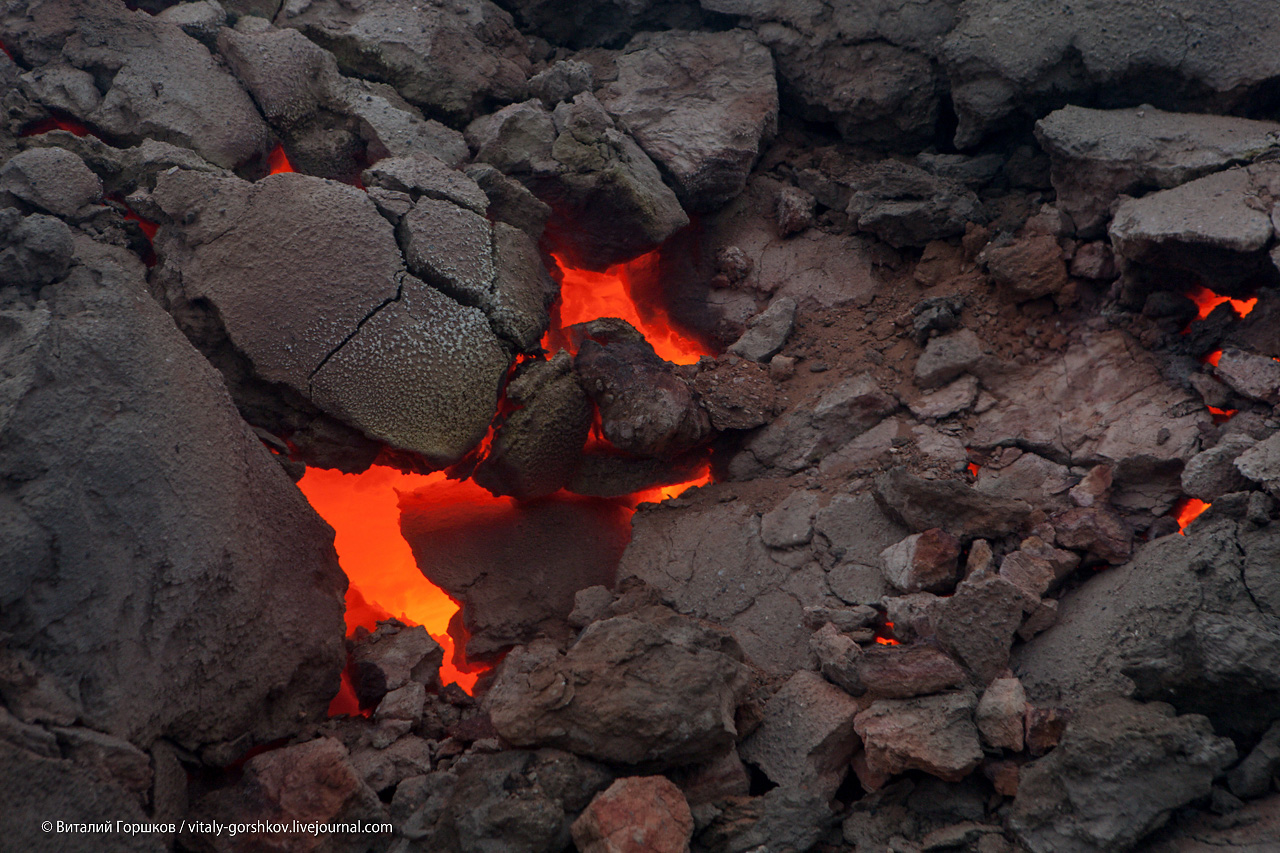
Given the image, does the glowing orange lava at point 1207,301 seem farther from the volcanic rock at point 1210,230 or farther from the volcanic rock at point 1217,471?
the volcanic rock at point 1217,471

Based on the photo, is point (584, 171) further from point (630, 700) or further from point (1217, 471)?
point (1217, 471)

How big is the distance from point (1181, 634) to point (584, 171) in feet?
9.32

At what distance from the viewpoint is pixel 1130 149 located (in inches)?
121

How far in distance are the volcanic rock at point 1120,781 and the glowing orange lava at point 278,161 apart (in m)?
3.62

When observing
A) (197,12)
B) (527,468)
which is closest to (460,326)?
(527,468)

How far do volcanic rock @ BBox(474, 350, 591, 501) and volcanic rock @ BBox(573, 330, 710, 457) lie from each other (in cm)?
8

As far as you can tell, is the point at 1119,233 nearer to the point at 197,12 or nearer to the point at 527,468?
the point at 527,468

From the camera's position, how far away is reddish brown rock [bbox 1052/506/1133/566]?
95.2 inches

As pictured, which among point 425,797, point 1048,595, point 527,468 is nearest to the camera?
point 425,797

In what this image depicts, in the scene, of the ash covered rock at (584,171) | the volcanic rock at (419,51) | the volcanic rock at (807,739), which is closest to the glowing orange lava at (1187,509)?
the volcanic rock at (807,739)

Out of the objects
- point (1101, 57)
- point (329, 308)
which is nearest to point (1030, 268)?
point (1101, 57)

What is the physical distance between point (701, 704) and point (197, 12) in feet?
12.2

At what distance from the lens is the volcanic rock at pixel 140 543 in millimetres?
1990

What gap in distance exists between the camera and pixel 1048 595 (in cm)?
245
